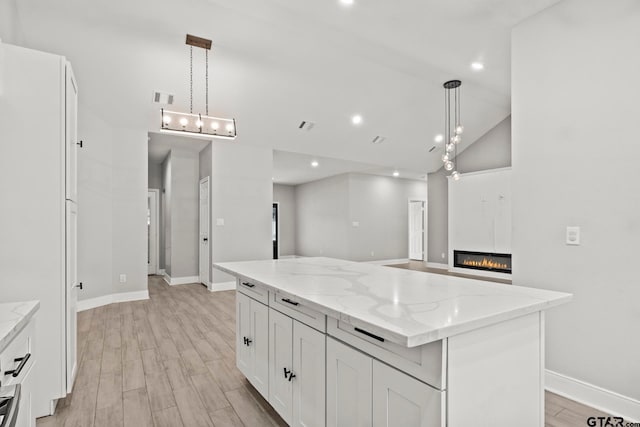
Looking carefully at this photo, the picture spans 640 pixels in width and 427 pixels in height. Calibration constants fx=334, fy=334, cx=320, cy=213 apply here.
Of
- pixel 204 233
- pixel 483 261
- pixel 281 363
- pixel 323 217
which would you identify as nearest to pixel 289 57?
pixel 281 363

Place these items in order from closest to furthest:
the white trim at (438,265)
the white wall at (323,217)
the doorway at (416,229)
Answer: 1. the white trim at (438,265)
2. the white wall at (323,217)
3. the doorway at (416,229)

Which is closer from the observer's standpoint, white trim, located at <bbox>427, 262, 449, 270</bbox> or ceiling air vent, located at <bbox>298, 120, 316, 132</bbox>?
ceiling air vent, located at <bbox>298, 120, 316, 132</bbox>

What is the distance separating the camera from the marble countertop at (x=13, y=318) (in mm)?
1130

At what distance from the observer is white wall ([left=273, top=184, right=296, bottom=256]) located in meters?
11.5

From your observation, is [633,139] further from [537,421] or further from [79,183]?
[79,183]

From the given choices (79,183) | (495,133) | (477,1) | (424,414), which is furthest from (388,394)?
(495,133)

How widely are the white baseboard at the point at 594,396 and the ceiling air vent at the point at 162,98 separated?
5.20m

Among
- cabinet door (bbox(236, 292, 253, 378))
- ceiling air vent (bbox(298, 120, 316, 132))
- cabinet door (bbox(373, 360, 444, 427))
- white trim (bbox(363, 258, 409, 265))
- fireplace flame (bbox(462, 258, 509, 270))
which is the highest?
ceiling air vent (bbox(298, 120, 316, 132))

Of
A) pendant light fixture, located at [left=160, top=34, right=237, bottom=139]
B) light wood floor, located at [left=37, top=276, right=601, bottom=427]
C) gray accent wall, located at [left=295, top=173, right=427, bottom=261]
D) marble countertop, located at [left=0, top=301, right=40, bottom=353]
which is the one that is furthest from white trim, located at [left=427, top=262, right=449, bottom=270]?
marble countertop, located at [left=0, top=301, right=40, bottom=353]

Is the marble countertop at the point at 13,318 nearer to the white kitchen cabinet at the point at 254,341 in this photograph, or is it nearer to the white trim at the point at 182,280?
the white kitchen cabinet at the point at 254,341

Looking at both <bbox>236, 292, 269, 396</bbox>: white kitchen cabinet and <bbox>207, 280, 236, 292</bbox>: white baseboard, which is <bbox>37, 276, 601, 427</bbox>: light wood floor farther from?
<bbox>207, 280, 236, 292</bbox>: white baseboard

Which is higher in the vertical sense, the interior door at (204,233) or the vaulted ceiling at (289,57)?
the vaulted ceiling at (289,57)

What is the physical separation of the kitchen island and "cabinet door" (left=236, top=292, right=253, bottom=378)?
0.39m

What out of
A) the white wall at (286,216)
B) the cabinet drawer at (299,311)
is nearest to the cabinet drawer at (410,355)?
the cabinet drawer at (299,311)
